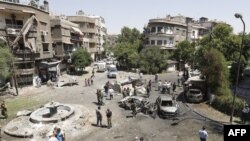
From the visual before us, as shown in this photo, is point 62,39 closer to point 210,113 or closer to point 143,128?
point 143,128

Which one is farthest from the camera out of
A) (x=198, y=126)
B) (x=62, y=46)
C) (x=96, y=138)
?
(x=62, y=46)

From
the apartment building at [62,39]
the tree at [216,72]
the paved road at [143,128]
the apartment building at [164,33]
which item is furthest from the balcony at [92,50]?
the tree at [216,72]

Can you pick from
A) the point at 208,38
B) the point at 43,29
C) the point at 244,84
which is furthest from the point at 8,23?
the point at 244,84

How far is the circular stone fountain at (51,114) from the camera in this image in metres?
22.7

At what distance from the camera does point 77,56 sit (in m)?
53.2

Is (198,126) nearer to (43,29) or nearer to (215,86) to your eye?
(215,86)

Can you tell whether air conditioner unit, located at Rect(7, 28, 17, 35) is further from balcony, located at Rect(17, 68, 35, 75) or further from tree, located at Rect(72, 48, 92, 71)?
tree, located at Rect(72, 48, 92, 71)

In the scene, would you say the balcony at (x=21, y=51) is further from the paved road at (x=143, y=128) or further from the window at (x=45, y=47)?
the paved road at (x=143, y=128)

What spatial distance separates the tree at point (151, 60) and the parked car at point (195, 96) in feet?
91.8

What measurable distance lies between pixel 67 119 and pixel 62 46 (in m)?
31.4

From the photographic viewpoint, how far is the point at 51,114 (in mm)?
24625

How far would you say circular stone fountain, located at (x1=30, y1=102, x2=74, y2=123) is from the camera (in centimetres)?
2266

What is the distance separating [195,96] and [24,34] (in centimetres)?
2827

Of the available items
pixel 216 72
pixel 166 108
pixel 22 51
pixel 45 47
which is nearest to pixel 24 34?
pixel 22 51
